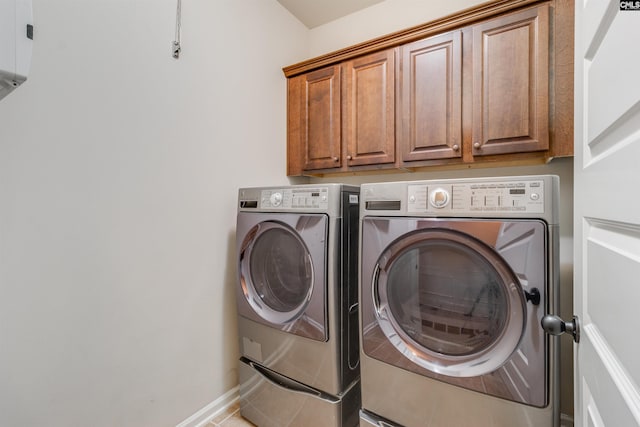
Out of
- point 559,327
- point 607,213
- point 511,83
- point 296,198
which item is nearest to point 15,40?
point 296,198

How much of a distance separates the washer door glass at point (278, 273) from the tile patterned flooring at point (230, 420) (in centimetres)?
65

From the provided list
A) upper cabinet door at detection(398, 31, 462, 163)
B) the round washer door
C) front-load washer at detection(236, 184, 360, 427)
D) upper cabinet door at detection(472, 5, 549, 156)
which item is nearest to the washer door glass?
front-load washer at detection(236, 184, 360, 427)

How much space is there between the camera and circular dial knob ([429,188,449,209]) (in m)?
1.06

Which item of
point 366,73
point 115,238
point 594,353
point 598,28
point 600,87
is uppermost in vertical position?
point 366,73

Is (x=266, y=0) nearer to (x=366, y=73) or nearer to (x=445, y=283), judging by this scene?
(x=366, y=73)

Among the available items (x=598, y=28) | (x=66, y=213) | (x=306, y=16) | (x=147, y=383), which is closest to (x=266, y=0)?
(x=306, y=16)

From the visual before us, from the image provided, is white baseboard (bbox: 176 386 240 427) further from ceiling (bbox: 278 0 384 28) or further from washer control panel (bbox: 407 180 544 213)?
ceiling (bbox: 278 0 384 28)

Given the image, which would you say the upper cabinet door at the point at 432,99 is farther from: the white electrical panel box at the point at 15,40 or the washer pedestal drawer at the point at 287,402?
the white electrical panel box at the point at 15,40

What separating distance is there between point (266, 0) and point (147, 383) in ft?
7.90

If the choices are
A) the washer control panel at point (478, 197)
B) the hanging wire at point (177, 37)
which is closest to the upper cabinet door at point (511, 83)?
the washer control panel at point (478, 197)

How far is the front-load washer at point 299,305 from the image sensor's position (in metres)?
1.30

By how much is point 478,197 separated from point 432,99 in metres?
0.84

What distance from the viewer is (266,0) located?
1983mm

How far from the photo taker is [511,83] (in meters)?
1.40
